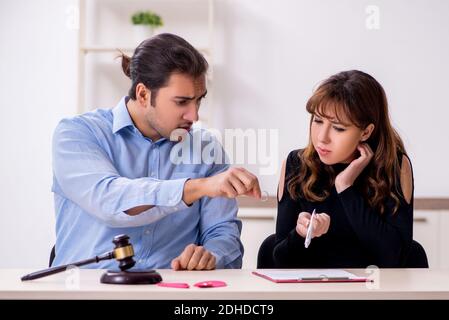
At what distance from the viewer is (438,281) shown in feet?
5.30

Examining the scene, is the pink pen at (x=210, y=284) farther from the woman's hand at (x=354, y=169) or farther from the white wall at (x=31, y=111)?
the white wall at (x=31, y=111)

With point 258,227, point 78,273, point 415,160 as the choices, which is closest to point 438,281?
point 78,273

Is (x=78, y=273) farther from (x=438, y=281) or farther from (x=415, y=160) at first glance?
(x=415, y=160)

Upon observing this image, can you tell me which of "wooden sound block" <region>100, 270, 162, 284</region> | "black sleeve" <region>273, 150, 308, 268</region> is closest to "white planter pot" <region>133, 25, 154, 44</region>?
"black sleeve" <region>273, 150, 308, 268</region>

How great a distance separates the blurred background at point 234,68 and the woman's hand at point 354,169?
140cm

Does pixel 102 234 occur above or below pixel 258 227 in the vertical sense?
above

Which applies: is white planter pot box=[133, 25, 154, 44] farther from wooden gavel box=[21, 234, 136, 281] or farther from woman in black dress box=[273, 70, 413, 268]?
wooden gavel box=[21, 234, 136, 281]

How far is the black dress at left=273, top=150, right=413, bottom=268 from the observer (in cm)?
218

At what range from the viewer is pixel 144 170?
2.21 m

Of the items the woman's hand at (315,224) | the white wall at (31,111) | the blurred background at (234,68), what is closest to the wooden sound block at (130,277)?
the woman's hand at (315,224)

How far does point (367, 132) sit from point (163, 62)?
693 millimetres

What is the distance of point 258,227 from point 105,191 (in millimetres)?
1584

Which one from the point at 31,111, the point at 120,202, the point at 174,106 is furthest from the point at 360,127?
the point at 31,111

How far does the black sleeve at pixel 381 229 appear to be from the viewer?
2.19m
